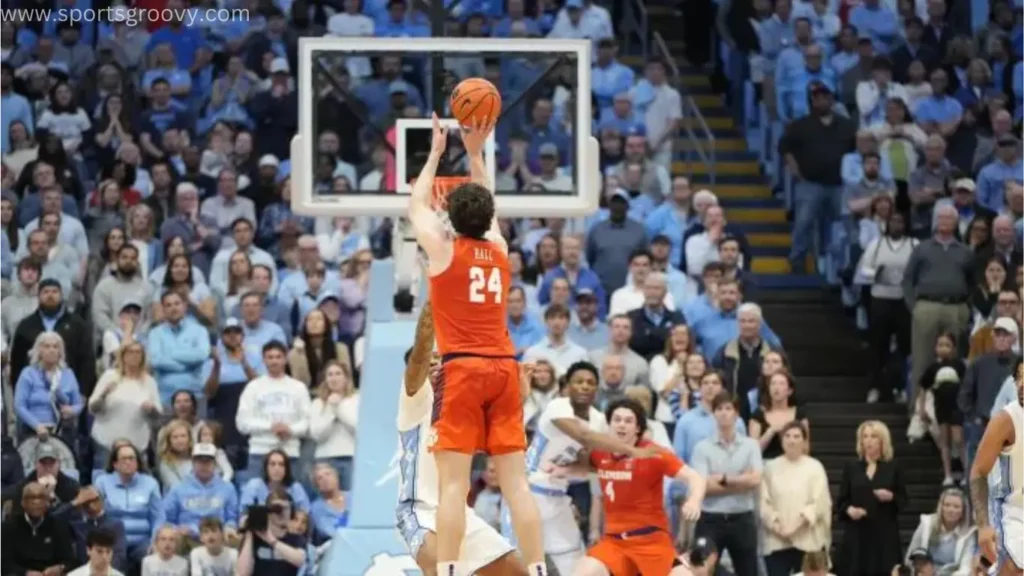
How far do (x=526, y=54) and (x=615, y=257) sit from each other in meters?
4.90

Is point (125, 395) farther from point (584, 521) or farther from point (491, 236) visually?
point (491, 236)

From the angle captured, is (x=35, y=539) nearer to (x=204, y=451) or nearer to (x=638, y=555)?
(x=204, y=451)

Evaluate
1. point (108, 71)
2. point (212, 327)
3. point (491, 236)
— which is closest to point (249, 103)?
point (108, 71)

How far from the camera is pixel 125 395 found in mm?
18266

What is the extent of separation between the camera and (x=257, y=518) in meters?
16.7

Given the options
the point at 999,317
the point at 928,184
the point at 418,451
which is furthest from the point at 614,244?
the point at 418,451

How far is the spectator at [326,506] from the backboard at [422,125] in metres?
2.31

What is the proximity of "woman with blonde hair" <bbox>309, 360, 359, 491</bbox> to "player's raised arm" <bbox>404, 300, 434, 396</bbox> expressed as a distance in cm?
687

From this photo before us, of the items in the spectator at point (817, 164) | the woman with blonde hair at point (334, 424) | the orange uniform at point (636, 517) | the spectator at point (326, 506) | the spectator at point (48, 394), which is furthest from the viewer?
the spectator at point (817, 164)

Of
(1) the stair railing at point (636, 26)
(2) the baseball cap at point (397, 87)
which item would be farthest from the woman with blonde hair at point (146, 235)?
(1) the stair railing at point (636, 26)

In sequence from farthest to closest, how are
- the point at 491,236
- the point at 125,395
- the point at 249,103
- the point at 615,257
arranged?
1. the point at 249,103
2. the point at 615,257
3. the point at 125,395
4. the point at 491,236

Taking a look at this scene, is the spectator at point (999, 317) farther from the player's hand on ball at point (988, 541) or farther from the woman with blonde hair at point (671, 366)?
the player's hand on ball at point (988, 541)

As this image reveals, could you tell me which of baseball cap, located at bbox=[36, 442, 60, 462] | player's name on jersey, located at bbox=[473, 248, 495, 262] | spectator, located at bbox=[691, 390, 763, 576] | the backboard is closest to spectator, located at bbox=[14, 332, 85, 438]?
baseball cap, located at bbox=[36, 442, 60, 462]

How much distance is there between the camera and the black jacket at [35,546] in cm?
1703
